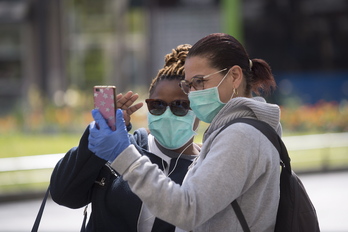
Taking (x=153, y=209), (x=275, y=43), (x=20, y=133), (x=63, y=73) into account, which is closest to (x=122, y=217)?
(x=153, y=209)

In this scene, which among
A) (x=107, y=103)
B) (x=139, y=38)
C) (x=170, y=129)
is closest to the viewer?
(x=107, y=103)

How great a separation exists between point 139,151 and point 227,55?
0.72 m

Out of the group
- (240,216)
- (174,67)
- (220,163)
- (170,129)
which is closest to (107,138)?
(220,163)

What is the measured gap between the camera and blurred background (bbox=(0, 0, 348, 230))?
12.8 meters

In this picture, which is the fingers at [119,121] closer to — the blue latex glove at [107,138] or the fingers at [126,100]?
the blue latex glove at [107,138]

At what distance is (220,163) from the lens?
2.36 m

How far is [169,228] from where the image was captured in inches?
117

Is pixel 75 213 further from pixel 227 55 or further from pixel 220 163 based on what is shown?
pixel 220 163

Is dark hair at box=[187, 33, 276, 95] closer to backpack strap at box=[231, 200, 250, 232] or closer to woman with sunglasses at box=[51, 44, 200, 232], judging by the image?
backpack strap at box=[231, 200, 250, 232]

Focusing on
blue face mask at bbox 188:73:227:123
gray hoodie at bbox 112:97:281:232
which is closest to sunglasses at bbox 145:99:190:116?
blue face mask at bbox 188:73:227:123

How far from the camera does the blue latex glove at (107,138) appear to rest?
244 centimetres

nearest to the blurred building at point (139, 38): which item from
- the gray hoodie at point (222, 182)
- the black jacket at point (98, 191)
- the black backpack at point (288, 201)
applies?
the black jacket at point (98, 191)

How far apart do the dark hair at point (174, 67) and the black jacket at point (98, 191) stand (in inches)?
19.1

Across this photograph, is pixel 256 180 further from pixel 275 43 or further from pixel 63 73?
pixel 63 73
